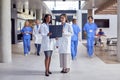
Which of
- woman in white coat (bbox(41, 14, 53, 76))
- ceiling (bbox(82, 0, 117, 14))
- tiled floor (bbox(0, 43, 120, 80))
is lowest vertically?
tiled floor (bbox(0, 43, 120, 80))

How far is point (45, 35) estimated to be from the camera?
28.6 ft

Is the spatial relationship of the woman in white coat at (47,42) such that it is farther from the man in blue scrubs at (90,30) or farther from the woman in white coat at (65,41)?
the man in blue scrubs at (90,30)

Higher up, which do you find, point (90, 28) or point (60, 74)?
point (90, 28)

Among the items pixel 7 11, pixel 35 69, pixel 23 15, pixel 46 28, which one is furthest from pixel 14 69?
pixel 23 15

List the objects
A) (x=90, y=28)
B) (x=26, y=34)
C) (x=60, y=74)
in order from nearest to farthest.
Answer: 1. (x=60, y=74)
2. (x=90, y=28)
3. (x=26, y=34)

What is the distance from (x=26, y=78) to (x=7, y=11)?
419cm

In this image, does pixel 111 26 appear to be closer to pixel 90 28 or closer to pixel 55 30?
pixel 90 28

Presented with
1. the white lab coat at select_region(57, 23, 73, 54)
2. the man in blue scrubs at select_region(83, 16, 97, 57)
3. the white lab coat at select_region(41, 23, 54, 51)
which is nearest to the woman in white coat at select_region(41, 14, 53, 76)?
the white lab coat at select_region(41, 23, 54, 51)

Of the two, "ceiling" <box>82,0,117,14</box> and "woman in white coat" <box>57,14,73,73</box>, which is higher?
"ceiling" <box>82,0,117,14</box>

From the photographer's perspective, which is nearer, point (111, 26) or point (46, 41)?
point (46, 41)

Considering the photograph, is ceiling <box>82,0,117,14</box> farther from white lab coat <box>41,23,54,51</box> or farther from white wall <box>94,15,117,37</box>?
white lab coat <box>41,23,54,51</box>

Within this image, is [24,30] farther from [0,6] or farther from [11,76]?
[11,76]

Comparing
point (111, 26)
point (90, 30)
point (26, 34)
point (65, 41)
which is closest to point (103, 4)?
point (26, 34)

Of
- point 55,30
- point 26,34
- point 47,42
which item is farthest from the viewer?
point 26,34
